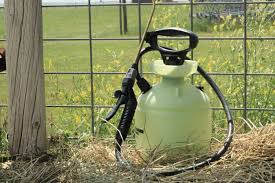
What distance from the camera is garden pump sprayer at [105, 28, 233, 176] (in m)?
2.91

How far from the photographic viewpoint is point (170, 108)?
2.91 meters

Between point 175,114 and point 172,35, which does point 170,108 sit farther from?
point 172,35

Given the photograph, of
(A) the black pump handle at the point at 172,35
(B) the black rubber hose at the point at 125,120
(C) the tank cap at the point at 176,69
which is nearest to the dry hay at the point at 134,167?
(B) the black rubber hose at the point at 125,120

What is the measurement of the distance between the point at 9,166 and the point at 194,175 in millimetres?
966

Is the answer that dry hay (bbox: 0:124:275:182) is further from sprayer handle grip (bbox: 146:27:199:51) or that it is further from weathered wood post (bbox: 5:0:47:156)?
sprayer handle grip (bbox: 146:27:199:51)

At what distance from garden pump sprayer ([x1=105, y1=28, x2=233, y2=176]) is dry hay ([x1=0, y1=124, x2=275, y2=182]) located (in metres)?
0.08

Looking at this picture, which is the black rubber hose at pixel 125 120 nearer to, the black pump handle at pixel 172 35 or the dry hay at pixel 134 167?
the dry hay at pixel 134 167

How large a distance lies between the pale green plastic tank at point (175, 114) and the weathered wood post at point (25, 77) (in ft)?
1.98

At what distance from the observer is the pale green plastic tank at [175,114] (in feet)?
9.55

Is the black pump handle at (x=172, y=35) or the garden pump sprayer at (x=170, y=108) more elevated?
the black pump handle at (x=172, y=35)

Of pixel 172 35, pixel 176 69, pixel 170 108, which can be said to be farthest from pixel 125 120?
pixel 172 35

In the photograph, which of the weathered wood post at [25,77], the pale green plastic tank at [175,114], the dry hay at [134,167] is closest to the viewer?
the dry hay at [134,167]

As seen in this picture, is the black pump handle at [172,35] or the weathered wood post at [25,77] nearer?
the black pump handle at [172,35]

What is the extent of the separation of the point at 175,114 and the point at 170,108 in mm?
36
